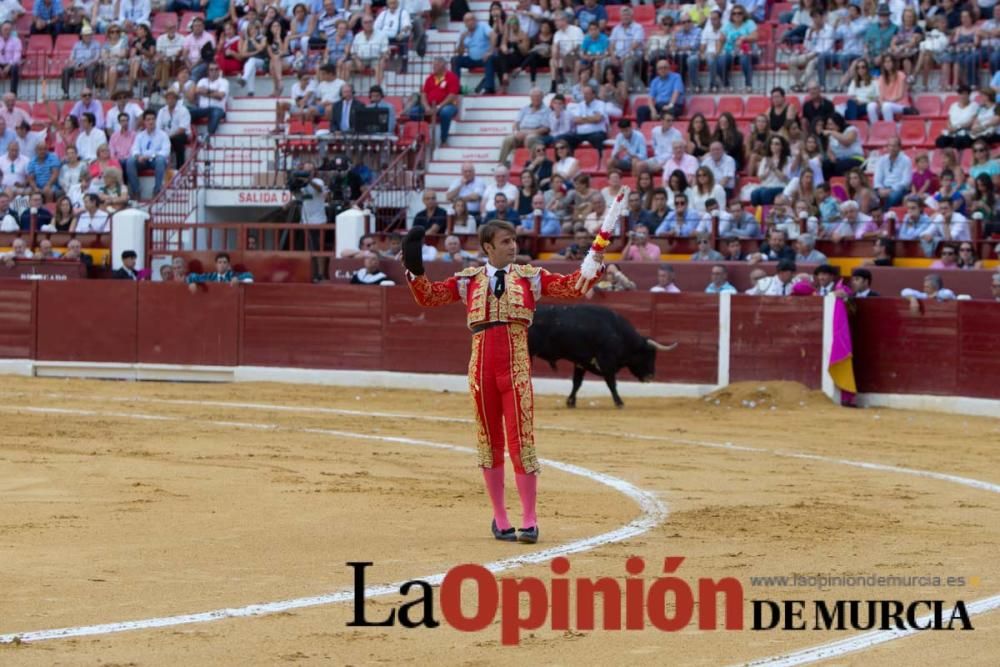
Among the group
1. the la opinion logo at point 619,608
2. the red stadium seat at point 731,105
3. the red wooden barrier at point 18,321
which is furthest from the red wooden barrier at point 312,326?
the la opinion logo at point 619,608

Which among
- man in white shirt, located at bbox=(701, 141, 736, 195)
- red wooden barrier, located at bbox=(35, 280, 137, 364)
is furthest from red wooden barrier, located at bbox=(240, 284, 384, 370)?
man in white shirt, located at bbox=(701, 141, 736, 195)

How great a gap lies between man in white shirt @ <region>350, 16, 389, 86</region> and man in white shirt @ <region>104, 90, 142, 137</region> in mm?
2680

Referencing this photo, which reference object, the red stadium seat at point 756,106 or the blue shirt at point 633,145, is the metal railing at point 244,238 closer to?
the blue shirt at point 633,145

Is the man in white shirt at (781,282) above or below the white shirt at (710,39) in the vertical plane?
below

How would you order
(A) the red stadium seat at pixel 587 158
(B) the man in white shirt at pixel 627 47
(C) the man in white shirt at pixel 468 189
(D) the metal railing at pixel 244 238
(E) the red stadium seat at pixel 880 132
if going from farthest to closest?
(B) the man in white shirt at pixel 627 47 < (A) the red stadium seat at pixel 587 158 < (C) the man in white shirt at pixel 468 189 < (D) the metal railing at pixel 244 238 < (E) the red stadium seat at pixel 880 132

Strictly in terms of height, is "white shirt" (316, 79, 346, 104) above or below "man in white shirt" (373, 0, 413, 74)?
below

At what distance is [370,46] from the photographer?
2164cm

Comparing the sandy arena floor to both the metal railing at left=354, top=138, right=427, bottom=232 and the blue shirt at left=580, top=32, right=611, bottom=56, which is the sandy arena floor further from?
the blue shirt at left=580, top=32, right=611, bottom=56

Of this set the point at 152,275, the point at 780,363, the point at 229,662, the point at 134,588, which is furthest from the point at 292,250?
the point at 229,662

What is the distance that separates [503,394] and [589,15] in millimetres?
13741

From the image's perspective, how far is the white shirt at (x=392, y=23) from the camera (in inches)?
850

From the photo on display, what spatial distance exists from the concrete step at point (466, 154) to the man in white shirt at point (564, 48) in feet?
3.41

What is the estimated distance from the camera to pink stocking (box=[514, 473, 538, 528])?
715 centimetres

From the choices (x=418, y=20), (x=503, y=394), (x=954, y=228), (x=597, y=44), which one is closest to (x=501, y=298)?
(x=503, y=394)
